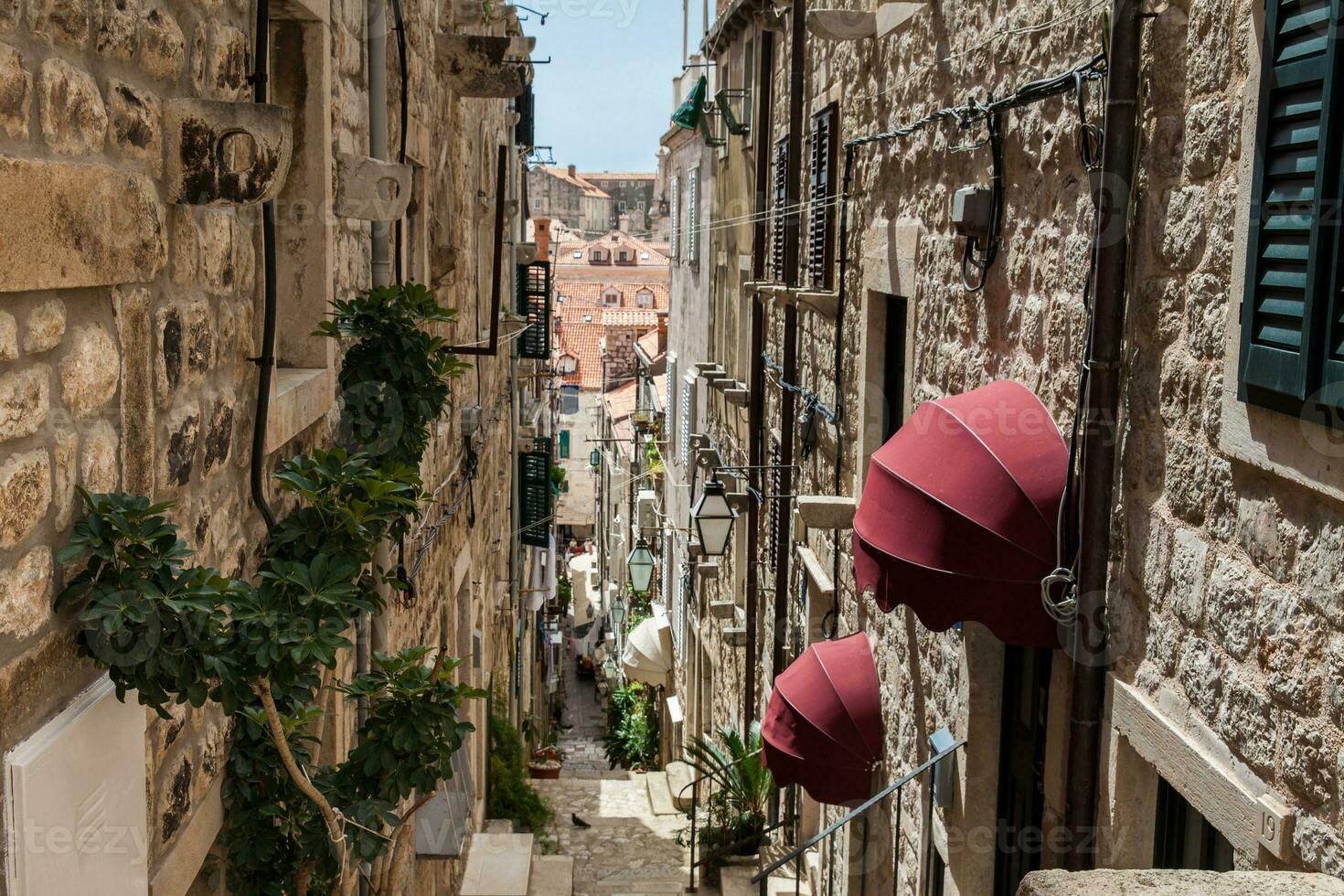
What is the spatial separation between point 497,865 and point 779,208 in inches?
246

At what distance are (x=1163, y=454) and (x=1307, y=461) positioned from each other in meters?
0.90

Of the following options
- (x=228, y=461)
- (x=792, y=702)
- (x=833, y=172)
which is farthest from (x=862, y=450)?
(x=228, y=461)

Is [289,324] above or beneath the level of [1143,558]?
above

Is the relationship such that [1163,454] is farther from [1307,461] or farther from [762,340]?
[762,340]

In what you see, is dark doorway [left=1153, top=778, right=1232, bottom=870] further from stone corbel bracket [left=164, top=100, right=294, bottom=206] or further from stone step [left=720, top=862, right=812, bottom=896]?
stone step [left=720, top=862, right=812, bottom=896]

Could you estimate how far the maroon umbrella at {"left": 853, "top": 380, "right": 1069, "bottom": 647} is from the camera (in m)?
4.43

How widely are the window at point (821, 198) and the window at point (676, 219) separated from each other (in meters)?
12.3

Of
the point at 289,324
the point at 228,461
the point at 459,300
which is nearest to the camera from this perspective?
the point at 228,461

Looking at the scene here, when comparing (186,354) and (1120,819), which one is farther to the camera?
(1120,819)

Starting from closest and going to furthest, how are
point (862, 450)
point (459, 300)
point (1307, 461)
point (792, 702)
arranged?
point (1307, 461), point (792, 702), point (862, 450), point (459, 300)

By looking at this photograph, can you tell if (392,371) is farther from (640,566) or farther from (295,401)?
(640,566)

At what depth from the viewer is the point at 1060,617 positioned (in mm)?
4445

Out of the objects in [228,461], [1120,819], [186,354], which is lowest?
[1120,819]

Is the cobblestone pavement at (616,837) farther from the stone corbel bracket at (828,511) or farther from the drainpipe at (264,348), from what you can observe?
the drainpipe at (264,348)
